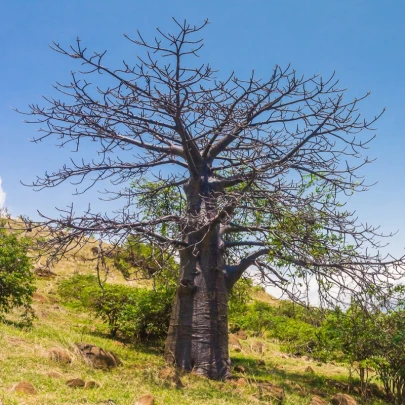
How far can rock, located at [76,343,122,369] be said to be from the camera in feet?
18.4

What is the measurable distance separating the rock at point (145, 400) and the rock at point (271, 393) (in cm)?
142

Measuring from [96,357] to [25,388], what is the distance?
178cm

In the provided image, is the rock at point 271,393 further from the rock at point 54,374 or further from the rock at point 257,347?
the rock at point 257,347

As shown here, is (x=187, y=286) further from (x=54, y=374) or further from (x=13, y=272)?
(x=13, y=272)

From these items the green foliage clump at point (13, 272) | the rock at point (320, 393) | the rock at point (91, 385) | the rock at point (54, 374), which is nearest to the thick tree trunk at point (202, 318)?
the rock at point (320, 393)

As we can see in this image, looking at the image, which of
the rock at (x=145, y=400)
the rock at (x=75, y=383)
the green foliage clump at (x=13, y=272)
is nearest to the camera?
the rock at (x=145, y=400)

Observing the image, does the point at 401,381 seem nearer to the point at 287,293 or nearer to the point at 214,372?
the point at 287,293

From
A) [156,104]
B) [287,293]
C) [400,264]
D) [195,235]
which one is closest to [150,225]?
[195,235]

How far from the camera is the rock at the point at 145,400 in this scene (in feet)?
13.2

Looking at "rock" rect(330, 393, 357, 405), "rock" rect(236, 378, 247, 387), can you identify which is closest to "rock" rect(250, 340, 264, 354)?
"rock" rect(236, 378, 247, 387)

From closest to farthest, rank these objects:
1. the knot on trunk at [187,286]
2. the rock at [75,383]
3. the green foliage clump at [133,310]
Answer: the rock at [75,383] < the knot on trunk at [187,286] < the green foliage clump at [133,310]

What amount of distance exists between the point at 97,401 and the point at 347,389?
466 cm

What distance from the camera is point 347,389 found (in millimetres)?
7156

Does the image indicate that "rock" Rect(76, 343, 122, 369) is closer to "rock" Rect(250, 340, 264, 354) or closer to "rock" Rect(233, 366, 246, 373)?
"rock" Rect(233, 366, 246, 373)
